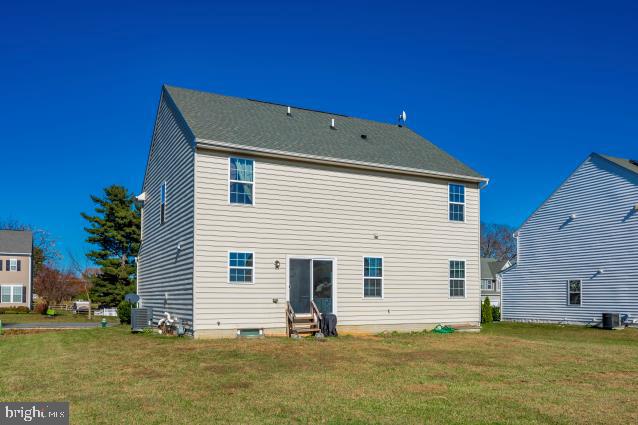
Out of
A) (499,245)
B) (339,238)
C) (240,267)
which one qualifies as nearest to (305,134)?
(339,238)

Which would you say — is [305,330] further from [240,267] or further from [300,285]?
[240,267]

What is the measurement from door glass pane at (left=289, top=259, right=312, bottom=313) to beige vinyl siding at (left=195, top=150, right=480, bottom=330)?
361mm

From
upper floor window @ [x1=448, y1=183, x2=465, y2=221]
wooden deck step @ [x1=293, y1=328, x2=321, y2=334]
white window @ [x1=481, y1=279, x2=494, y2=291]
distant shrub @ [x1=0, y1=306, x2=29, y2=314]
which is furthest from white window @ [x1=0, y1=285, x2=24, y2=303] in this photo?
upper floor window @ [x1=448, y1=183, x2=465, y2=221]

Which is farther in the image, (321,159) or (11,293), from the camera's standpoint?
(11,293)

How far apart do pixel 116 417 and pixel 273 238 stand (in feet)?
36.2

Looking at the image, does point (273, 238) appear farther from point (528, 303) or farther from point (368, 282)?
point (528, 303)

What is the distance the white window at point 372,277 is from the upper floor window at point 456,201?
3787 mm

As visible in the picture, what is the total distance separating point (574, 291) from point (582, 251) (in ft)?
6.47

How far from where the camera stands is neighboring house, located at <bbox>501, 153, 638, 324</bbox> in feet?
83.1

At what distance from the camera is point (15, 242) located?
175ft

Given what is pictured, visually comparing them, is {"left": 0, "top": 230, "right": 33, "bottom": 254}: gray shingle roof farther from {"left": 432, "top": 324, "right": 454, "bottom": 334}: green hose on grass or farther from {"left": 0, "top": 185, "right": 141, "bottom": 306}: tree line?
{"left": 432, "top": 324, "right": 454, "bottom": 334}: green hose on grass

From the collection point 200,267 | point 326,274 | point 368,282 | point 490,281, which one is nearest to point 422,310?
point 368,282

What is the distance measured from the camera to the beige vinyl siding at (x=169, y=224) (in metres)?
17.4

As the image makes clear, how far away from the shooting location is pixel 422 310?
818 inches
